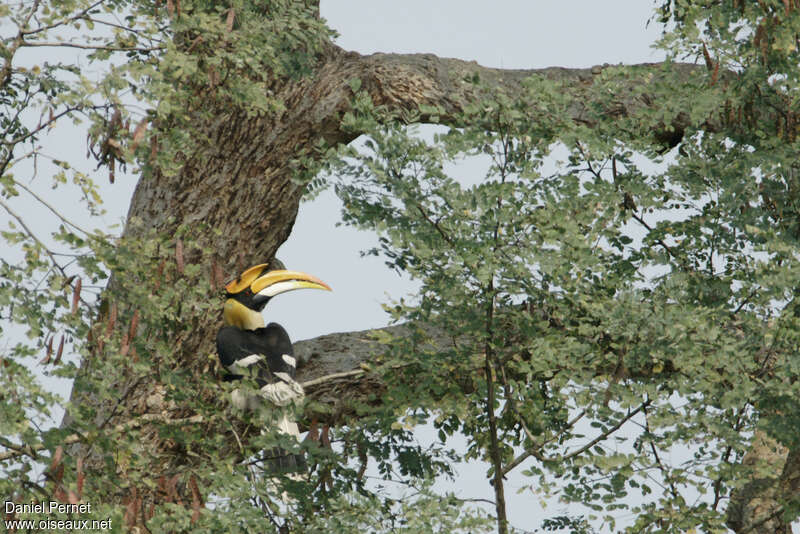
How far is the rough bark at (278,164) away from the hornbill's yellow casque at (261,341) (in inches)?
19.1

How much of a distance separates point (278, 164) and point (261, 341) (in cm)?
179

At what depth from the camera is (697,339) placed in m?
6.05

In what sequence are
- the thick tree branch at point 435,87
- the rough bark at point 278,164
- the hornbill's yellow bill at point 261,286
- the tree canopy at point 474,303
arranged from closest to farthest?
the tree canopy at point 474,303 → the hornbill's yellow bill at point 261,286 → the rough bark at point 278,164 → the thick tree branch at point 435,87

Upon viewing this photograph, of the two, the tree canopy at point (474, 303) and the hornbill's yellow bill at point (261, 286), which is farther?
the hornbill's yellow bill at point (261, 286)

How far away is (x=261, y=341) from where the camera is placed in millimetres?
8008


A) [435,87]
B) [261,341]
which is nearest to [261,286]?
[261,341]

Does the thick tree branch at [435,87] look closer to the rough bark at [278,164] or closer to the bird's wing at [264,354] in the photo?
the rough bark at [278,164]

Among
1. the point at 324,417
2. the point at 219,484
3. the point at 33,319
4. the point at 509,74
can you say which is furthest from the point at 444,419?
the point at 509,74

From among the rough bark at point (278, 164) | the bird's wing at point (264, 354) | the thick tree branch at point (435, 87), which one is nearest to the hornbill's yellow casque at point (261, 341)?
the bird's wing at point (264, 354)

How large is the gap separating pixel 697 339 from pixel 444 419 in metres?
1.84

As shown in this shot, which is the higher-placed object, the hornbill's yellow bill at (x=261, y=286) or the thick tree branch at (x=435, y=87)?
Answer: the thick tree branch at (x=435, y=87)

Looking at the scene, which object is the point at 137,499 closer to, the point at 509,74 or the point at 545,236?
the point at 545,236

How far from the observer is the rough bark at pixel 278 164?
8.84 m

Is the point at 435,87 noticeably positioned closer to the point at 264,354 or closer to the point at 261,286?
the point at 261,286
